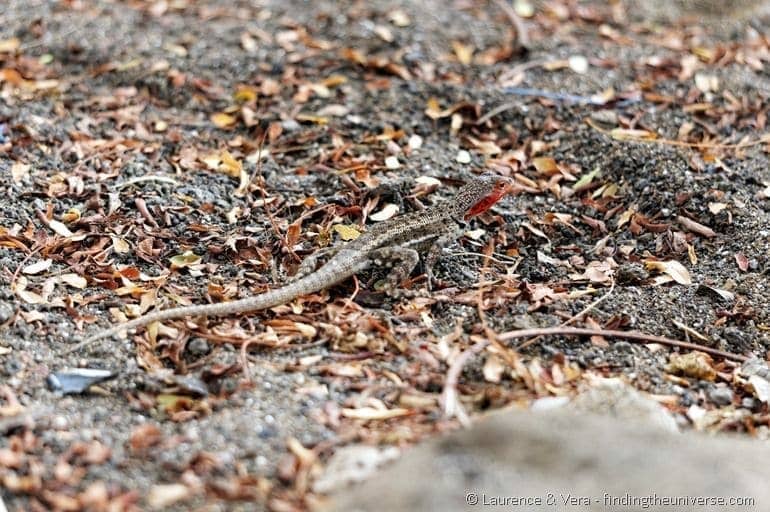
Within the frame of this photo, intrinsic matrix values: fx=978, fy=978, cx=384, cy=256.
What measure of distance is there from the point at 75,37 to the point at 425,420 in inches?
221

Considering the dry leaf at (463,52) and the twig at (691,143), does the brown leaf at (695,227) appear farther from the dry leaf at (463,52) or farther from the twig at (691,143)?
the dry leaf at (463,52)

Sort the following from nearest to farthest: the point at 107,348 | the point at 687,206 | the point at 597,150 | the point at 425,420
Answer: the point at 425,420, the point at 107,348, the point at 687,206, the point at 597,150

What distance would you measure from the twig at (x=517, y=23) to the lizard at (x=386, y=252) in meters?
2.67

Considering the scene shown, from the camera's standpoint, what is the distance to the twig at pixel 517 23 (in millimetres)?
8391

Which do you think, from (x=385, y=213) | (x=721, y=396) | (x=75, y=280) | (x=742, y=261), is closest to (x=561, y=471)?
(x=721, y=396)

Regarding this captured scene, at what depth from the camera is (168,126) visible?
23.8 feet

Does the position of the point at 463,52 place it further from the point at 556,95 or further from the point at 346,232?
the point at 346,232

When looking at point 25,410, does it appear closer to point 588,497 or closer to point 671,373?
point 588,497

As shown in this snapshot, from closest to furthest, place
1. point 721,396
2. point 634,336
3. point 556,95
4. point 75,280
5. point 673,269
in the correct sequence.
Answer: point 721,396, point 634,336, point 75,280, point 673,269, point 556,95

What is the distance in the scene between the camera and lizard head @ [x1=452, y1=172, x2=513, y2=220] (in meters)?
5.95

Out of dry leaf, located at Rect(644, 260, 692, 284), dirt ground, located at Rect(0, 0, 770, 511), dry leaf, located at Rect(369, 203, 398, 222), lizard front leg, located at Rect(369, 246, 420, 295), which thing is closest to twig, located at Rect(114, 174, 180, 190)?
dirt ground, located at Rect(0, 0, 770, 511)

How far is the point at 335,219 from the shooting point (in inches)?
242

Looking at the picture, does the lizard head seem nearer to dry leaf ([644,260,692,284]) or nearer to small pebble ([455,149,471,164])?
small pebble ([455,149,471,164])

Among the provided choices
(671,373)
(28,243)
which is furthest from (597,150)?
(28,243)
